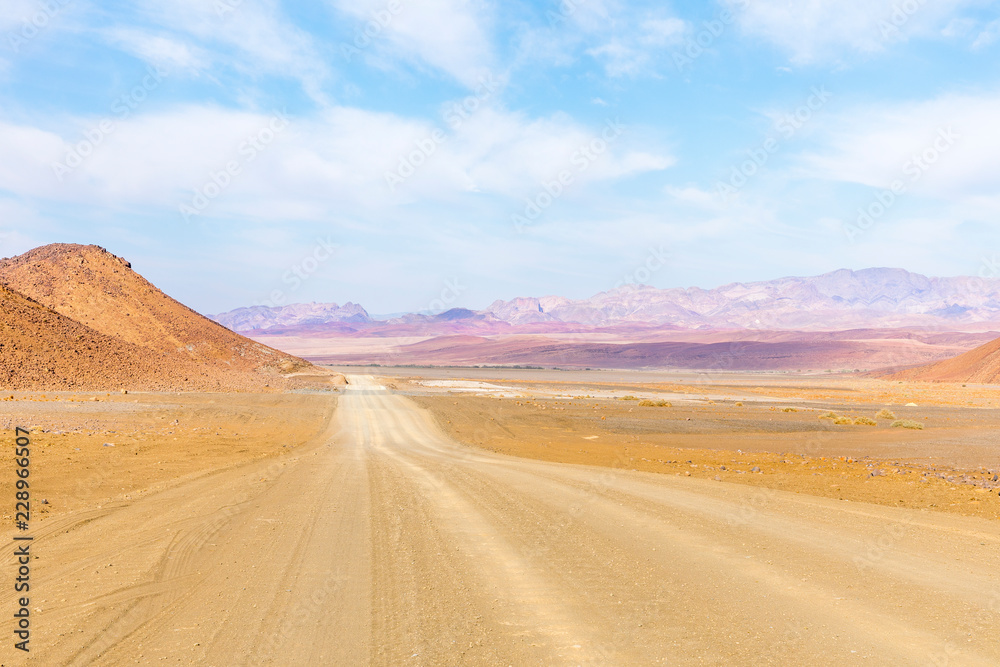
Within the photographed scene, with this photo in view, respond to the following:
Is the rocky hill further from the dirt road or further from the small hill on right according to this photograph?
the small hill on right

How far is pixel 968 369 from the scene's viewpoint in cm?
11038

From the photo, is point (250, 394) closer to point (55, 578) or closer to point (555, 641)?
point (55, 578)

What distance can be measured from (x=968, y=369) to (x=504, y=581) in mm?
135026

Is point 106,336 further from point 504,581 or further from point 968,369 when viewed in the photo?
point 968,369

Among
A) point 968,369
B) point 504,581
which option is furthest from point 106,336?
point 968,369

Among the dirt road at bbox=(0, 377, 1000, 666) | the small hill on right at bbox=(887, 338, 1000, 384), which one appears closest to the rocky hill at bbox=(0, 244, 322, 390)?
the dirt road at bbox=(0, 377, 1000, 666)

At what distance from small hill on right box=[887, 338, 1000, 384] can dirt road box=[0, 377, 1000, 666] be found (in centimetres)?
11773

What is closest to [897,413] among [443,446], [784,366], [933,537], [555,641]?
[443,446]

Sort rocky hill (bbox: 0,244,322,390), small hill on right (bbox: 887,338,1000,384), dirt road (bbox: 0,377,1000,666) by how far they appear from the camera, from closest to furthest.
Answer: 1. dirt road (bbox: 0,377,1000,666)
2. rocky hill (bbox: 0,244,322,390)
3. small hill on right (bbox: 887,338,1000,384)

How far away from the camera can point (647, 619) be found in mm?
6652

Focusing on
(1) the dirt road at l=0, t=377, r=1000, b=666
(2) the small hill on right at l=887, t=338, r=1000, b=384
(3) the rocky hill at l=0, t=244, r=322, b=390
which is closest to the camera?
(1) the dirt road at l=0, t=377, r=1000, b=666

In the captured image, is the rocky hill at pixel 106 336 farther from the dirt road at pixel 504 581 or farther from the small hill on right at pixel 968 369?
the small hill on right at pixel 968 369

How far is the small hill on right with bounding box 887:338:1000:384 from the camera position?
103 metres

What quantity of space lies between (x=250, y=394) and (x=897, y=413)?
54.9m
